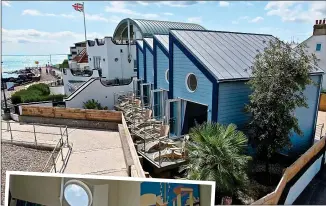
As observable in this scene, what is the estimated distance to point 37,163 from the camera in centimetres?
866

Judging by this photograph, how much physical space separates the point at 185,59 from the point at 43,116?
27.9ft

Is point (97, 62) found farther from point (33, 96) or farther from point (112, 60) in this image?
point (33, 96)

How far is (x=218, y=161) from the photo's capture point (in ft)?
18.6

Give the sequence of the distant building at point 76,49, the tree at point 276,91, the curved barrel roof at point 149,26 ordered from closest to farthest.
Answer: the tree at point 276,91, the curved barrel roof at point 149,26, the distant building at point 76,49

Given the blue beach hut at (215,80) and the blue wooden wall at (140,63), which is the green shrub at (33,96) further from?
the blue beach hut at (215,80)

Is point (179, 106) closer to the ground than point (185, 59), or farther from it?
closer to the ground

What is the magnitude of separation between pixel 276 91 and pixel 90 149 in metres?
6.94

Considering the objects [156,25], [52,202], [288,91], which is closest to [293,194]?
[288,91]

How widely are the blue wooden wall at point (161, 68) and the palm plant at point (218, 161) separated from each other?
5.52 meters

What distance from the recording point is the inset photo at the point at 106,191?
3.23 metres

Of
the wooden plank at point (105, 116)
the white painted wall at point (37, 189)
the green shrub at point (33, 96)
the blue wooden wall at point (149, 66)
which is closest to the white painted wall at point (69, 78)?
the green shrub at point (33, 96)

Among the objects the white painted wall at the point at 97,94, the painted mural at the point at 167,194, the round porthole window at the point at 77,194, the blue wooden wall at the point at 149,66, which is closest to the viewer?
the round porthole window at the point at 77,194

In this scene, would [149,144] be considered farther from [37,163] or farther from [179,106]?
[37,163]

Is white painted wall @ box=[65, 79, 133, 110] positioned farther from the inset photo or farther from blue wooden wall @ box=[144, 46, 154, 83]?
the inset photo
